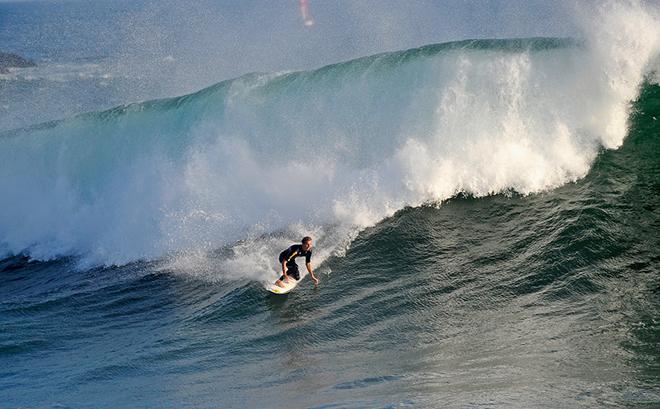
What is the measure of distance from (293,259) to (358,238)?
2.02 metres

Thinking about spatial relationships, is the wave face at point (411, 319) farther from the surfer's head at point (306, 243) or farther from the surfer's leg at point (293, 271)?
the surfer's head at point (306, 243)

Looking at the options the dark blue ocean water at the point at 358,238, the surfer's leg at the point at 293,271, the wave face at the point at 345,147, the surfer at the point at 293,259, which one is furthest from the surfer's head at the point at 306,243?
the wave face at the point at 345,147

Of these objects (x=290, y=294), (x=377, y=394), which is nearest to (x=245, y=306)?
(x=290, y=294)

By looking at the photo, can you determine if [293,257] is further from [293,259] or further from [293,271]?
[293,271]

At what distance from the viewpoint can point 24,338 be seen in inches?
470

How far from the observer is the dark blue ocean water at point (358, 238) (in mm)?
8680

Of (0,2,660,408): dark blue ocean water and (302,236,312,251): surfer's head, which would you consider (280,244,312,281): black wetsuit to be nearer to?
(302,236,312,251): surfer's head

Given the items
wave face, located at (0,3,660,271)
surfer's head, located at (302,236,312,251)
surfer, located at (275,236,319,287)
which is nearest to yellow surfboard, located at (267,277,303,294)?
surfer, located at (275,236,319,287)

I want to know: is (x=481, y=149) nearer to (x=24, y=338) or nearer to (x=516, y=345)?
(x=516, y=345)

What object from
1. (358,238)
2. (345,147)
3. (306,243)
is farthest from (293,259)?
(345,147)

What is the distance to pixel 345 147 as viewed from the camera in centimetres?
1605

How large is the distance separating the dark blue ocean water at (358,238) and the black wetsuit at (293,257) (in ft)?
1.17

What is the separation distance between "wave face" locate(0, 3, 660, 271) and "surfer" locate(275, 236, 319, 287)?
47.9 inches

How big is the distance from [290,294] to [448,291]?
2511 mm
